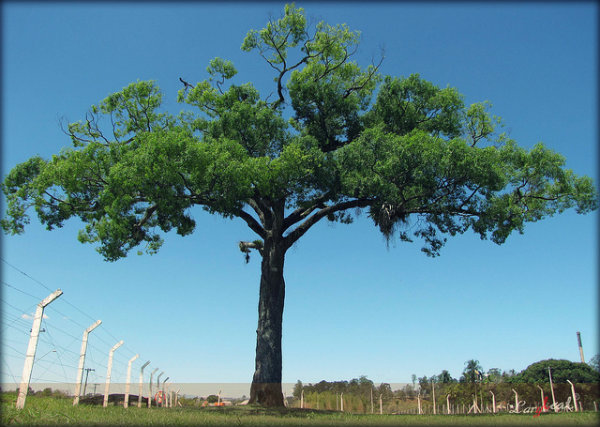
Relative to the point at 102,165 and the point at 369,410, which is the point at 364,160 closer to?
the point at 102,165

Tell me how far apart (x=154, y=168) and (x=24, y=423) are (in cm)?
763

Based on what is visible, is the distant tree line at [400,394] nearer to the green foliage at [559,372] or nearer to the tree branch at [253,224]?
the tree branch at [253,224]

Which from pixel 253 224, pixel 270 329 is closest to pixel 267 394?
pixel 270 329

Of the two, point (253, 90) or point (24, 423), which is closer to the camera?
point (24, 423)

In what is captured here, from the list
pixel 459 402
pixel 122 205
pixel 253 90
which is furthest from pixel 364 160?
pixel 459 402

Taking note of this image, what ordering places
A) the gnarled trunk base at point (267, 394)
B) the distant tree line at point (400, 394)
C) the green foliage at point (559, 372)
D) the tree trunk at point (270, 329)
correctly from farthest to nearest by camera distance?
the green foliage at point (559, 372)
the distant tree line at point (400, 394)
the tree trunk at point (270, 329)
the gnarled trunk base at point (267, 394)

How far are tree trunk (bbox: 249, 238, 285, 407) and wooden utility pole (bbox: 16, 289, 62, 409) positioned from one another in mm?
7353

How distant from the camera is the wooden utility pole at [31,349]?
898 cm

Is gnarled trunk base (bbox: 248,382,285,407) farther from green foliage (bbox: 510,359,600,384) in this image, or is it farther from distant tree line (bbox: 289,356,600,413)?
green foliage (bbox: 510,359,600,384)

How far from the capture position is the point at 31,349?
919 centimetres

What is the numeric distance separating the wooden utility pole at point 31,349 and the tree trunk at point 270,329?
289 inches

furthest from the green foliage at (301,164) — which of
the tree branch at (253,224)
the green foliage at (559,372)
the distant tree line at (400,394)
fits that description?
the green foliage at (559,372)

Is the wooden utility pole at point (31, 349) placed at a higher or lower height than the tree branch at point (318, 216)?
lower

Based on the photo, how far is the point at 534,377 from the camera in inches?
2179
